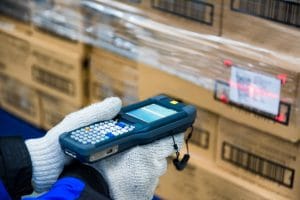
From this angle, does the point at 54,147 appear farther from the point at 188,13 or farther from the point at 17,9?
the point at 17,9

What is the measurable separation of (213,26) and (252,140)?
0.23 m

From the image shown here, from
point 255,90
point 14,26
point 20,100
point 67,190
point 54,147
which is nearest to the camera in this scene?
point 67,190

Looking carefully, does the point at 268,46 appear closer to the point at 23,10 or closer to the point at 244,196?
the point at 244,196

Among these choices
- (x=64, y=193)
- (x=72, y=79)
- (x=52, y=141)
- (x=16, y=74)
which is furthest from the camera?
(x=16, y=74)

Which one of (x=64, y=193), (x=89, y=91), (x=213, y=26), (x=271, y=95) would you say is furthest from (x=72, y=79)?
(x=64, y=193)

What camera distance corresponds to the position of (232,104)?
1247mm

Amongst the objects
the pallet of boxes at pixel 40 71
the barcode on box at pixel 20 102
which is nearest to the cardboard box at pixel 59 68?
the pallet of boxes at pixel 40 71

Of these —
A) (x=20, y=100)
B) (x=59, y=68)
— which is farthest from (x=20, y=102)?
(x=59, y=68)

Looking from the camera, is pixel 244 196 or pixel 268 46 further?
pixel 244 196

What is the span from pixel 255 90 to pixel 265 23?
0.41 feet

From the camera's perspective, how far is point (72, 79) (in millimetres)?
1614

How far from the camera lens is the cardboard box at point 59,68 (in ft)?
5.19

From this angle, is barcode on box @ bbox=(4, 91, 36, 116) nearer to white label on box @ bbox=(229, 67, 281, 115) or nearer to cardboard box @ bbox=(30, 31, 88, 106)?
cardboard box @ bbox=(30, 31, 88, 106)

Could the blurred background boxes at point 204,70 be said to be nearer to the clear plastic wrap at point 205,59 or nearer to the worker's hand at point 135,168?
the clear plastic wrap at point 205,59
